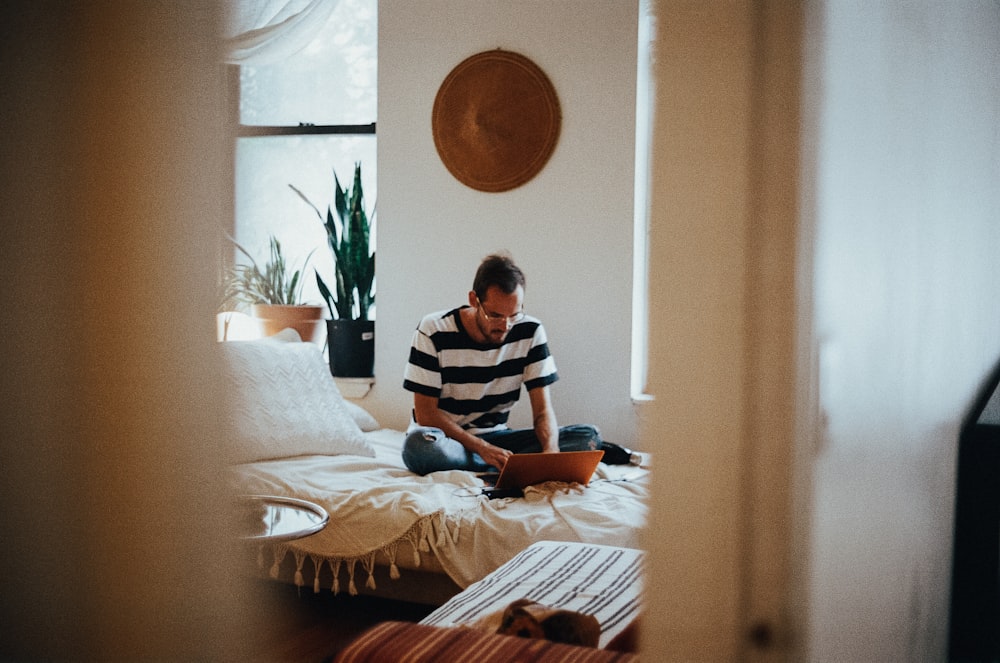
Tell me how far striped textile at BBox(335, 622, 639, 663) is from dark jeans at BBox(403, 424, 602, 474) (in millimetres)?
1614

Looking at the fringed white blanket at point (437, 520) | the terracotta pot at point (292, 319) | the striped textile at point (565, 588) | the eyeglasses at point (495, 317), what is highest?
the eyeglasses at point (495, 317)

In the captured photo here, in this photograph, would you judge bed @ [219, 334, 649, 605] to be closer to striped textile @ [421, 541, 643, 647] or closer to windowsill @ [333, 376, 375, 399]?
striped textile @ [421, 541, 643, 647]

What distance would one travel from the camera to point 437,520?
244cm

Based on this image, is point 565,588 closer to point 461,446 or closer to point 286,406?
point 461,446

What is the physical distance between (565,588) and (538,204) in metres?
2.34

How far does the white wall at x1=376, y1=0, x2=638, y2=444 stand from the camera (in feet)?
12.1

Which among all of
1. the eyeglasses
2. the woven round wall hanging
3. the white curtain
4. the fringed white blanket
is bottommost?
the fringed white blanket

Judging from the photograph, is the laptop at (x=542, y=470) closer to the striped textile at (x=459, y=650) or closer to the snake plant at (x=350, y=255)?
the striped textile at (x=459, y=650)

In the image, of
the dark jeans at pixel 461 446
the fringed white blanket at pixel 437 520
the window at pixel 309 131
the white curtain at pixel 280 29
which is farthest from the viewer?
the window at pixel 309 131

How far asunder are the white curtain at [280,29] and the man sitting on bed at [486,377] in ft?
5.04

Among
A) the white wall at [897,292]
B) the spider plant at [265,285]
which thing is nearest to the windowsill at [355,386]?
the spider plant at [265,285]

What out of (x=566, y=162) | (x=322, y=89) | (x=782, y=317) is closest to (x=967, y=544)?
(x=782, y=317)

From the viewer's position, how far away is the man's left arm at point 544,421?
2990mm

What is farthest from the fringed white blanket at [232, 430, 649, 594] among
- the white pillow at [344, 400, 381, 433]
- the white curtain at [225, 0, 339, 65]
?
the white curtain at [225, 0, 339, 65]
